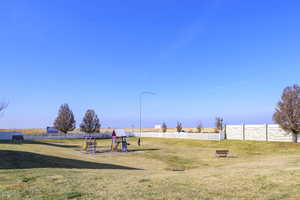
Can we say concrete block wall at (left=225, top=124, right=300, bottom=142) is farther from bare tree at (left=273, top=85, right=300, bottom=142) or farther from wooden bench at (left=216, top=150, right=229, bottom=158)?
wooden bench at (left=216, top=150, right=229, bottom=158)

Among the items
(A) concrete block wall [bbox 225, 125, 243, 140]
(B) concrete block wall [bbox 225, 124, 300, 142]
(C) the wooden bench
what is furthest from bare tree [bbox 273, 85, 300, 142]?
(C) the wooden bench

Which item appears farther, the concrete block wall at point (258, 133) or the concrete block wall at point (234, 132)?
the concrete block wall at point (234, 132)

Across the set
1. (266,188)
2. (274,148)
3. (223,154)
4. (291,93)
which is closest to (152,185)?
(266,188)

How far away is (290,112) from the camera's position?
41.9 meters

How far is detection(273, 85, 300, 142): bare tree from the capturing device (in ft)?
135

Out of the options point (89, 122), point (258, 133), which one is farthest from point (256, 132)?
point (89, 122)

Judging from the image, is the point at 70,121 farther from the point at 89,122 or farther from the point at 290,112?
the point at 290,112

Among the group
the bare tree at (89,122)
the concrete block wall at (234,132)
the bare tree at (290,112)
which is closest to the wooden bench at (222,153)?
the bare tree at (290,112)

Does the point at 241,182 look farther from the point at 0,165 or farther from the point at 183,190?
the point at 0,165

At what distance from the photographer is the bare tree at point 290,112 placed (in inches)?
1624

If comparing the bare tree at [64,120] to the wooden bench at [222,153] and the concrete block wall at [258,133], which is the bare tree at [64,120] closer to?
the concrete block wall at [258,133]

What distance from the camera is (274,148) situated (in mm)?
37625

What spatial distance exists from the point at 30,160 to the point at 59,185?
34.7 ft

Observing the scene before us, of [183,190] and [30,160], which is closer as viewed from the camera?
[183,190]
